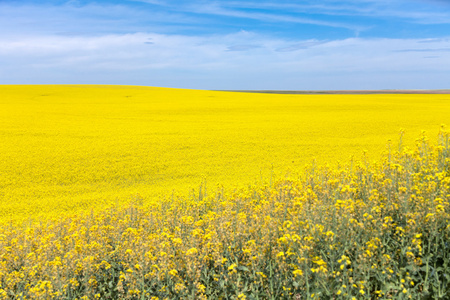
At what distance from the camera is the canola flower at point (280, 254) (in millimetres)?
3229

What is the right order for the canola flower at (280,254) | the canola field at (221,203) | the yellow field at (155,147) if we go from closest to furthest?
the canola flower at (280,254)
the canola field at (221,203)
the yellow field at (155,147)

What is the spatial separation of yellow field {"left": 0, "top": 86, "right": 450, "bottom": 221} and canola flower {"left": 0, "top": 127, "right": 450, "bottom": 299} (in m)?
2.94

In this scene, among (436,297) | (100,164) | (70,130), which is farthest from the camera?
(70,130)

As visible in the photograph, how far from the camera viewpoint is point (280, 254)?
3080 mm

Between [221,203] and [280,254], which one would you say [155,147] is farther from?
[280,254]

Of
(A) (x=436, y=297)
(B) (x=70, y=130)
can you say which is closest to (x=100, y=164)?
(B) (x=70, y=130)

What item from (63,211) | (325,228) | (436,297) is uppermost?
(325,228)

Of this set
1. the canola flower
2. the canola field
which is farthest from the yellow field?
the canola flower

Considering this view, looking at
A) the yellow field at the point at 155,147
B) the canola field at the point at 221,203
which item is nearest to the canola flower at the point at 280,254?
the canola field at the point at 221,203

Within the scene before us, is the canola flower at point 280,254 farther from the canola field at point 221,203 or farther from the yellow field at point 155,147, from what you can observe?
the yellow field at point 155,147

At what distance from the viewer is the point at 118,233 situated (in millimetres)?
4840

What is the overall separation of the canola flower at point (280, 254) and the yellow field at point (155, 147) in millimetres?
2942

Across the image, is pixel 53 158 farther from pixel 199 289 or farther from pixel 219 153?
pixel 199 289

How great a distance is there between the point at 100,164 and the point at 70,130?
19.6ft
